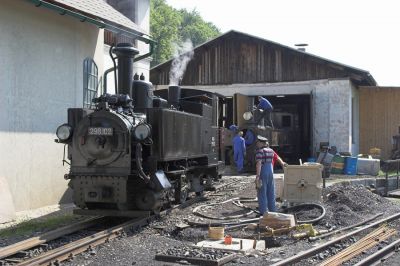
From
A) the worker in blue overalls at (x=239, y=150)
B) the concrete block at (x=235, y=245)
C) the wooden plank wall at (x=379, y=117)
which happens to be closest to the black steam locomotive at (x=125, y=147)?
the concrete block at (x=235, y=245)

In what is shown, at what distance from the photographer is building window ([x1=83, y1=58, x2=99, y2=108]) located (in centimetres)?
1297

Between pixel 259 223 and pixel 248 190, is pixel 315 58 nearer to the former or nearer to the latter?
pixel 248 190

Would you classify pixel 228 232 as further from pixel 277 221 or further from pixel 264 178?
pixel 264 178

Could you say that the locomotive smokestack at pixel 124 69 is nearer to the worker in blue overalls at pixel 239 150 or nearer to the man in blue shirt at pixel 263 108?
the worker in blue overalls at pixel 239 150

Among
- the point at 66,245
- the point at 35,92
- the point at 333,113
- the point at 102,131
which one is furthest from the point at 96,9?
the point at 333,113

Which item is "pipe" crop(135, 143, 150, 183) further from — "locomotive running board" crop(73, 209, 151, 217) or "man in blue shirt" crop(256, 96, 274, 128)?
"man in blue shirt" crop(256, 96, 274, 128)

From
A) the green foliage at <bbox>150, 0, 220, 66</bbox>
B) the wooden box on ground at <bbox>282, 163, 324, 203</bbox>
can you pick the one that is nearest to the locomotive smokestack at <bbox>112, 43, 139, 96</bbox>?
the wooden box on ground at <bbox>282, 163, 324, 203</bbox>

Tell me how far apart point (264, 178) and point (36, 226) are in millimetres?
4115

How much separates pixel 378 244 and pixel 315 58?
14.8 meters

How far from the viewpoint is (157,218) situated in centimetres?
931

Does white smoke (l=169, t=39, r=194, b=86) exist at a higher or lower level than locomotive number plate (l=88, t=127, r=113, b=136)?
higher

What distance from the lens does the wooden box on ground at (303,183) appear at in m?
10.9

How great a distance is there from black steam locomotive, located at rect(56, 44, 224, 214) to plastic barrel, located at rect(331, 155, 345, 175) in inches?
406

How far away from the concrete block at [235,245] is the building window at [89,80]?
655 cm
